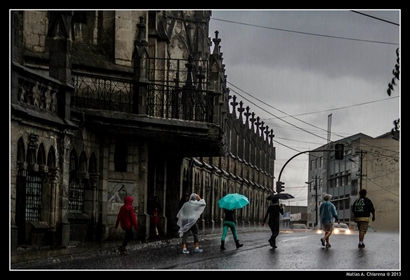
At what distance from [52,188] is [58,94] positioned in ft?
8.48

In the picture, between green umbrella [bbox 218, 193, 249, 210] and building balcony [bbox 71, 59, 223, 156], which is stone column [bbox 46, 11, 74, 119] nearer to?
Answer: building balcony [bbox 71, 59, 223, 156]

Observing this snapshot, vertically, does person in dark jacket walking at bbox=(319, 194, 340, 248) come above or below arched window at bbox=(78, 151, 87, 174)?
below

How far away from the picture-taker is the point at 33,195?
27.6 meters

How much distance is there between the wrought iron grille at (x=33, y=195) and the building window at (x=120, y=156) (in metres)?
7.15

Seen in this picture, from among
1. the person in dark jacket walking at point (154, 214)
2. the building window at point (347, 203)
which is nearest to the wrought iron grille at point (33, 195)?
the person in dark jacket walking at point (154, 214)

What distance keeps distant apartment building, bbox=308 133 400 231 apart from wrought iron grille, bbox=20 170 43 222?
48.9 ft

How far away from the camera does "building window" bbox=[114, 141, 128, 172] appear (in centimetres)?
3497

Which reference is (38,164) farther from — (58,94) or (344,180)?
(344,180)

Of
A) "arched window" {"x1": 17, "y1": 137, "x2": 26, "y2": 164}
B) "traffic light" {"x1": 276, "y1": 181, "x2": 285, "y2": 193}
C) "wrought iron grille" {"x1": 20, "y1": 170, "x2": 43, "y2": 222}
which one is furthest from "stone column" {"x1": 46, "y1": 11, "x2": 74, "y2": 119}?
A: "traffic light" {"x1": 276, "y1": 181, "x2": 285, "y2": 193}

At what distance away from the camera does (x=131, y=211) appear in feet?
90.2

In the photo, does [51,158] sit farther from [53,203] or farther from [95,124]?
[95,124]

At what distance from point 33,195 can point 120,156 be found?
782cm
